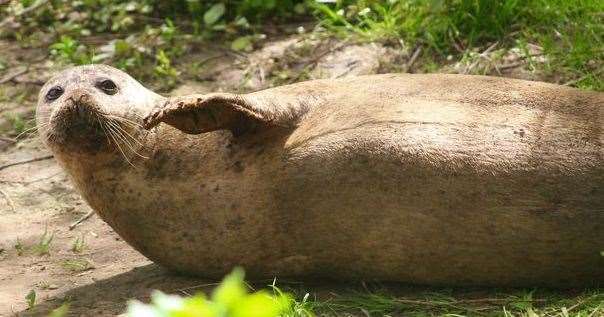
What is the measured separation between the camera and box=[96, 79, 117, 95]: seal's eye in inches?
150

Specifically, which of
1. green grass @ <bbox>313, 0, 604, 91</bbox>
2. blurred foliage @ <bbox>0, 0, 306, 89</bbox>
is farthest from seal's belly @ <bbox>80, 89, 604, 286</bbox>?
blurred foliage @ <bbox>0, 0, 306, 89</bbox>

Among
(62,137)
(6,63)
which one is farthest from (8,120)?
(62,137)

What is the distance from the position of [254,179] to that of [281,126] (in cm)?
24

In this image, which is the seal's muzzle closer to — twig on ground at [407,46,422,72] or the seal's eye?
the seal's eye

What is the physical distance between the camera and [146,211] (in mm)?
3537

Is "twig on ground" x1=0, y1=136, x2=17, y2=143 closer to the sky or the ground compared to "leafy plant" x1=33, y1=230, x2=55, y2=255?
closer to the sky

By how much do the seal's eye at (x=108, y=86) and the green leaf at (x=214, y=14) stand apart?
254cm

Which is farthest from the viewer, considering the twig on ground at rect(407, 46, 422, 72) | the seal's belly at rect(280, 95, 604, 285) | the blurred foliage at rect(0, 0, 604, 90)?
the twig on ground at rect(407, 46, 422, 72)

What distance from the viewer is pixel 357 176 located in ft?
10.3

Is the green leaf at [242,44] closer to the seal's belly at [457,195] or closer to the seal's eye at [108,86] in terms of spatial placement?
the seal's eye at [108,86]

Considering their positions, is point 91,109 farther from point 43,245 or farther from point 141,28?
point 141,28

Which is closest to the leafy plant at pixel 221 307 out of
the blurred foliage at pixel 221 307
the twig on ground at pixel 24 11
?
the blurred foliage at pixel 221 307

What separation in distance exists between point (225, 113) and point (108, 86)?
788 mm

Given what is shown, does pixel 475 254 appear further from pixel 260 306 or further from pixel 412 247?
pixel 260 306
